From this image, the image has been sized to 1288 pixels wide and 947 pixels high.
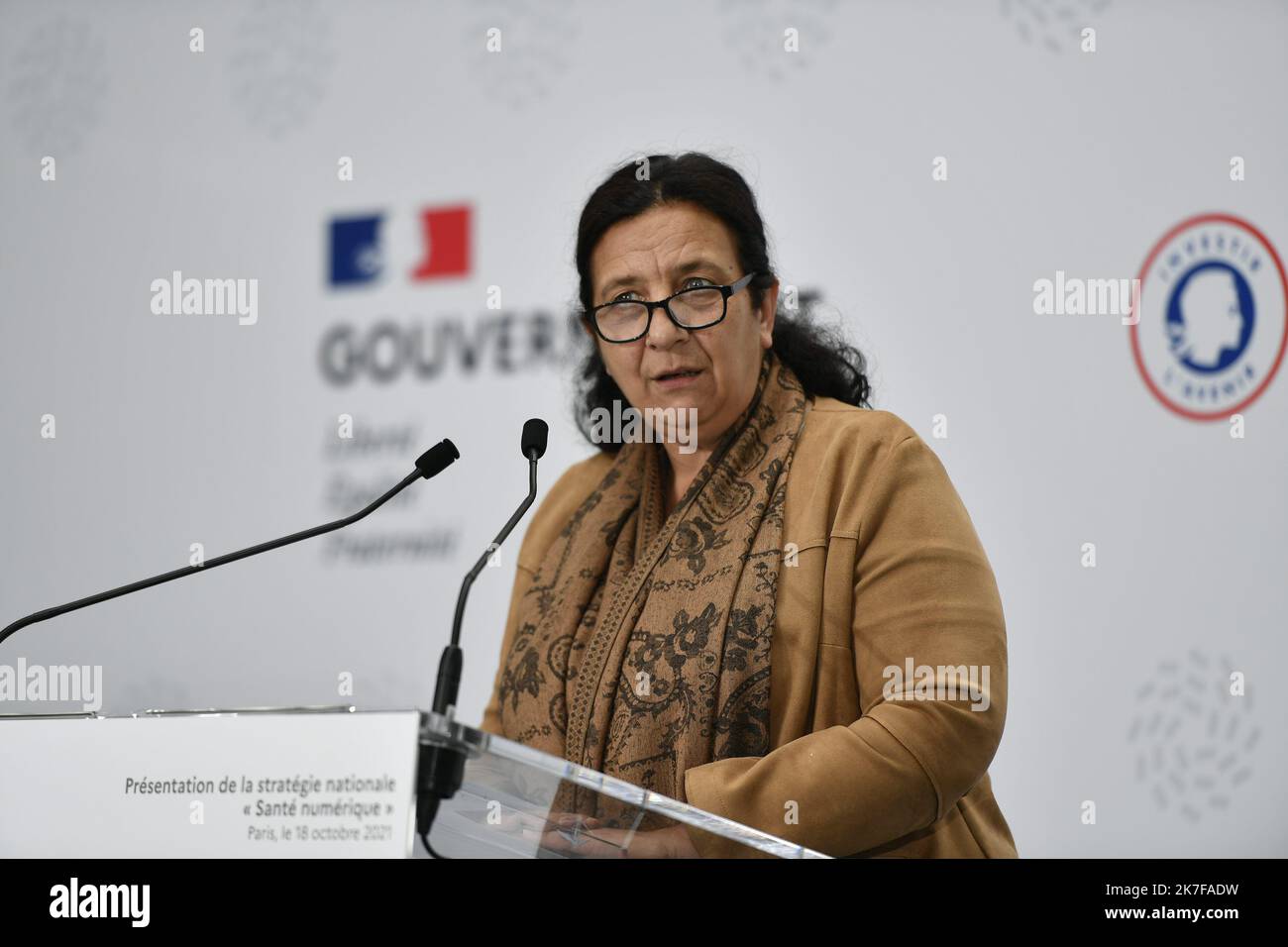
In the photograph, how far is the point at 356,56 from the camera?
323 cm

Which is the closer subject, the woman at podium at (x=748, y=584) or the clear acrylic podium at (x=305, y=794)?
the clear acrylic podium at (x=305, y=794)

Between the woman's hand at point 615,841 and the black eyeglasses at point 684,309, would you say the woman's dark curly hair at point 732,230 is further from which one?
the woman's hand at point 615,841

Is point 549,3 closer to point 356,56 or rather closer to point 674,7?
point 674,7

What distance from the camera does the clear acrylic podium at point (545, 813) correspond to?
3.57 ft

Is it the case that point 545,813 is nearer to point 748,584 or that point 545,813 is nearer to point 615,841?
point 615,841

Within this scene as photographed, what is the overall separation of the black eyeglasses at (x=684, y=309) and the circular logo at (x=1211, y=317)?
43.6 inches

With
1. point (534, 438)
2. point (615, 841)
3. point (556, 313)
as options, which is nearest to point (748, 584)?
point (534, 438)

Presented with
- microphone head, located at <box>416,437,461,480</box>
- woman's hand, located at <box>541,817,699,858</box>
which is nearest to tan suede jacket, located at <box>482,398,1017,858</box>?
woman's hand, located at <box>541,817,699,858</box>

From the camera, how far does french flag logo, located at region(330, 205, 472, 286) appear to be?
309 cm

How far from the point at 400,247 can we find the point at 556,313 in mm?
460

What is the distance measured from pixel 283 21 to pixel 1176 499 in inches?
98.9

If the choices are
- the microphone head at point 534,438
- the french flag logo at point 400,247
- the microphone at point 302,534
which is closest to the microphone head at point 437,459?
the microphone at point 302,534

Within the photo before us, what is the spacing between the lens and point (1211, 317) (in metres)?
2.64

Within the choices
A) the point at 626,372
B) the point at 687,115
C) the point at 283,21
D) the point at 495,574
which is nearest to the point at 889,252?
the point at 687,115
